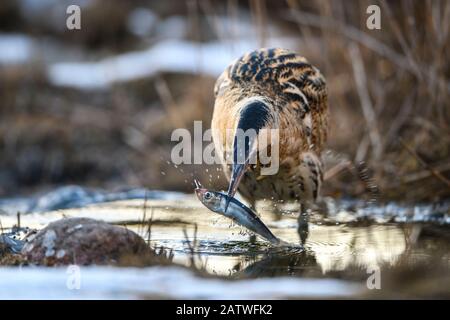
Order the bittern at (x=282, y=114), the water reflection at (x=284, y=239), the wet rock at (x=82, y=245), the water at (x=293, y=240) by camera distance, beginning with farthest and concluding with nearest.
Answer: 1. the bittern at (x=282, y=114)
2. the water reflection at (x=284, y=239)
3. the wet rock at (x=82, y=245)
4. the water at (x=293, y=240)

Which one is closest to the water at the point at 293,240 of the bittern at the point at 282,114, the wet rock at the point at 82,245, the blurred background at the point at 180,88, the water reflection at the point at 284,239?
the water reflection at the point at 284,239

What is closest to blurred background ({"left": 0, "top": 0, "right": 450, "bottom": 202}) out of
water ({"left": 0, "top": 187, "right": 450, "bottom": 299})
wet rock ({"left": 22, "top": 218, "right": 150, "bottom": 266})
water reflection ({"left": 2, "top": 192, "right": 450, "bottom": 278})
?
water ({"left": 0, "top": 187, "right": 450, "bottom": 299})

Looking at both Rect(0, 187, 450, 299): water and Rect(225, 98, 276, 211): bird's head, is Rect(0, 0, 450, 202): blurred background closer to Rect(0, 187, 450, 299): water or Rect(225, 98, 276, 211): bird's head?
Rect(0, 187, 450, 299): water

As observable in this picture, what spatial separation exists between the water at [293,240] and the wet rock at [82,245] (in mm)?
124

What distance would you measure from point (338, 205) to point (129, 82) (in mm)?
6825

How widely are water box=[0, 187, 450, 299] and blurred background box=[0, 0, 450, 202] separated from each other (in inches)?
20.2

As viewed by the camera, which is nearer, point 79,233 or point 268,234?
point 79,233

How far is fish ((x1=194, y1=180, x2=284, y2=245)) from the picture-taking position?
5.02 metres

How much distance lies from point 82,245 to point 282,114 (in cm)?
188

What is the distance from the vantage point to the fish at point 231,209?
5.02 metres

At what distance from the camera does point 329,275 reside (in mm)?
4664

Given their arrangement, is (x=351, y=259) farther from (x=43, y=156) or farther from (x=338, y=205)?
(x=43, y=156)

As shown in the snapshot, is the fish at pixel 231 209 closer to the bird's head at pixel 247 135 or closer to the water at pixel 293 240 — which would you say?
the bird's head at pixel 247 135
